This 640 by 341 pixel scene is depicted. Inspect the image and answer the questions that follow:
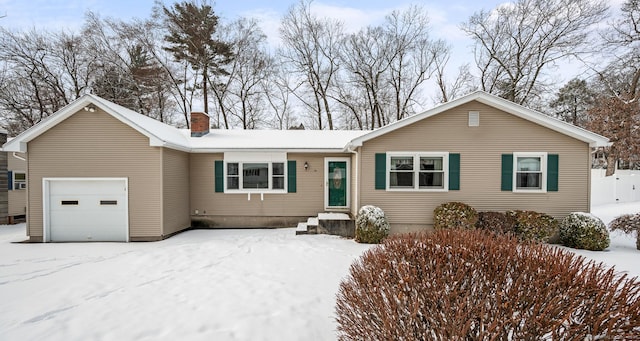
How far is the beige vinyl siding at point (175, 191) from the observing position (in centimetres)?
888

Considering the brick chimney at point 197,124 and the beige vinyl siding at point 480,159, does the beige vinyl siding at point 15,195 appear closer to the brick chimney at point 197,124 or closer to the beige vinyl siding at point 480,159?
the brick chimney at point 197,124

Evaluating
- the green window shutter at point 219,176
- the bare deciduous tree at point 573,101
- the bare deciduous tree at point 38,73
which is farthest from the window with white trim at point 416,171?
the bare deciduous tree at point 573,101

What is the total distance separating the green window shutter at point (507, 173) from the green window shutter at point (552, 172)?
106cm

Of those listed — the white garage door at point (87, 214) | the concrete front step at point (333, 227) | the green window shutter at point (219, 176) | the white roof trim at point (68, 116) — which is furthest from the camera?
→ the green window shutter at point (219, 176)

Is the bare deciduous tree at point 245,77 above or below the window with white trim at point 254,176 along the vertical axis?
above

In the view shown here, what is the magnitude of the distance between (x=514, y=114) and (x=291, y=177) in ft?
24.3

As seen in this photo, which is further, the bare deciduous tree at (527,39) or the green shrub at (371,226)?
the bare deciduous tree at (527,39)

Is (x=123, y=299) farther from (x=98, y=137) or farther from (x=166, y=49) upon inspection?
(x=166, y=49)

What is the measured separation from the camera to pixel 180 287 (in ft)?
16.9

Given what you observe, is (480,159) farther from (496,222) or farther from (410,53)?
(410,53)

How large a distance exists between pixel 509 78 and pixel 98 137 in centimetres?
2419

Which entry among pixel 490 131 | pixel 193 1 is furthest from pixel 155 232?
pixel 193 1

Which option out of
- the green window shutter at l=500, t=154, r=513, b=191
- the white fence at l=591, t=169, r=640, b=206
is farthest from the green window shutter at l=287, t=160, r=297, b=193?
the white fence at l=591, t=169, r=640, b=206

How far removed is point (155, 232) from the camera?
8.73 m
